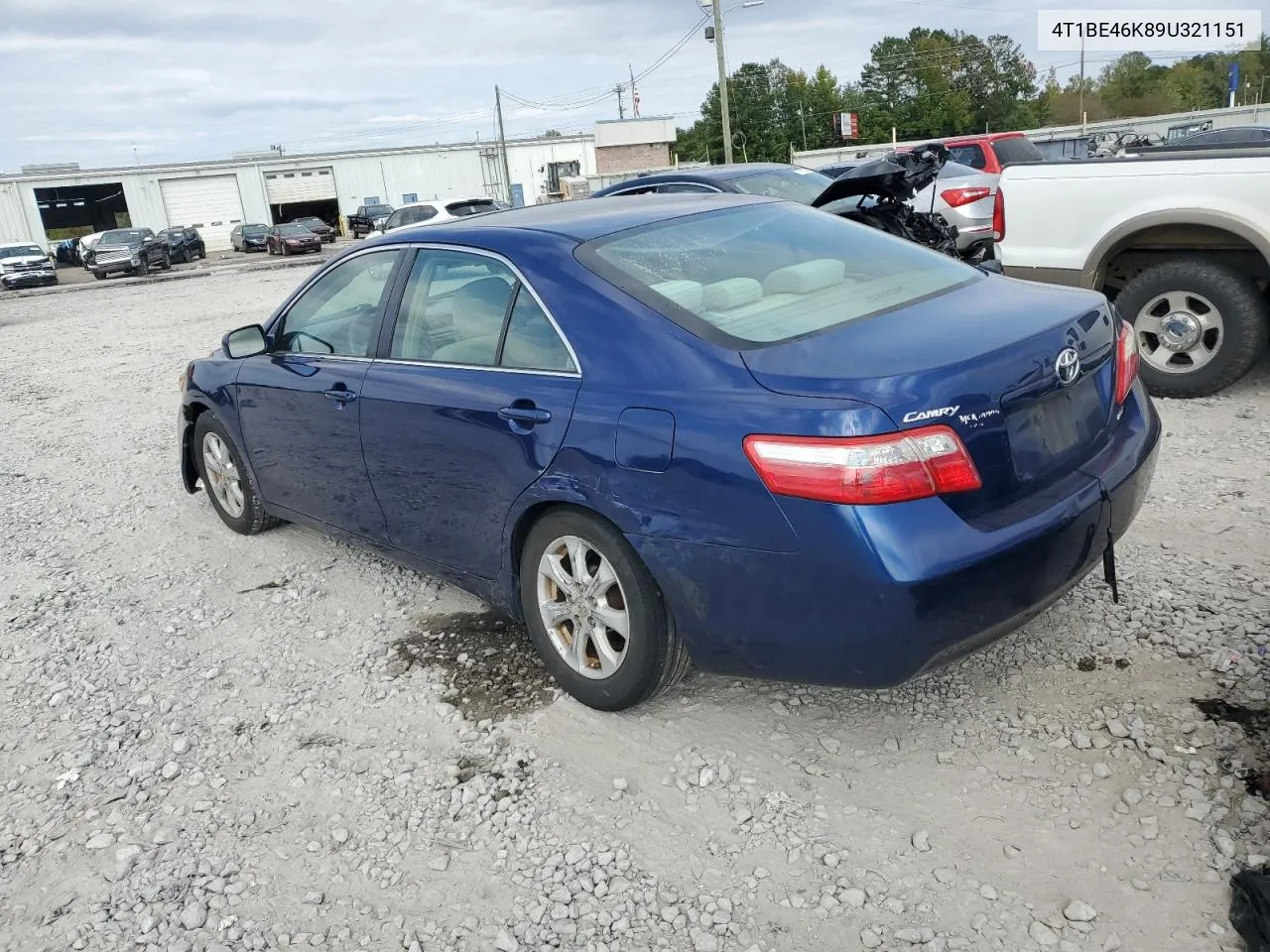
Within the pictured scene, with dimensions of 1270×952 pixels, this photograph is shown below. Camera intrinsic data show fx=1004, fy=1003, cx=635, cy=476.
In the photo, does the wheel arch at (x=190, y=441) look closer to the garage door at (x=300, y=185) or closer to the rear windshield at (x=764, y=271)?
the rear windshield at (x=764, y=271)

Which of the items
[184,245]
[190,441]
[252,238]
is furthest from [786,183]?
[252,238]

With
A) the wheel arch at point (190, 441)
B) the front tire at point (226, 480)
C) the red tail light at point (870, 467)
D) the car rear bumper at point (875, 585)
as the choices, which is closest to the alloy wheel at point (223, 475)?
the front tire at point (226, 480)

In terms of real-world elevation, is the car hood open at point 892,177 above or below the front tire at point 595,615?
above

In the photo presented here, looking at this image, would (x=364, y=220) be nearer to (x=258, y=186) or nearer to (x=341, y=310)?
(x=258, y=186)

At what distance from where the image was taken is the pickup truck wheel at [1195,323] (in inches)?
236

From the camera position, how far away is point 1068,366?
2.88m

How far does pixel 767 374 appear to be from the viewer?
8.87 ft

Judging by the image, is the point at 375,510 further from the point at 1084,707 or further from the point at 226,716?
the point at 1084,707

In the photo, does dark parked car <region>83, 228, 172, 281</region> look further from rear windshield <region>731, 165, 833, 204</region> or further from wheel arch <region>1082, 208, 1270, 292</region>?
wheel arch <region>1082, 208, 1270, 292</region>

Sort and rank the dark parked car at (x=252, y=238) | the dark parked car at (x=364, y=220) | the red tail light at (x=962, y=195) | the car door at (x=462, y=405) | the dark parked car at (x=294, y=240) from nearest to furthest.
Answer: the car door at (x=462, y=405) → the red tail light at (x=962, y=195) → the dark parked car at (x=294, y=240) → the dark parked car at (x=252, y=238) → the dark parked car at (x=364, y=220)

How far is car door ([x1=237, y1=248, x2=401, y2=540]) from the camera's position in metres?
4.07

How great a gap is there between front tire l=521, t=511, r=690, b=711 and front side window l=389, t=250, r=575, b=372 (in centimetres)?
56

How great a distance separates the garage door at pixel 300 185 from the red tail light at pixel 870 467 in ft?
210

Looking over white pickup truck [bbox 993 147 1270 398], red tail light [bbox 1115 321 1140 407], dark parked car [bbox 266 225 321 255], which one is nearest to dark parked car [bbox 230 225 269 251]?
dark parked car [bbox 266 225 321 255]
